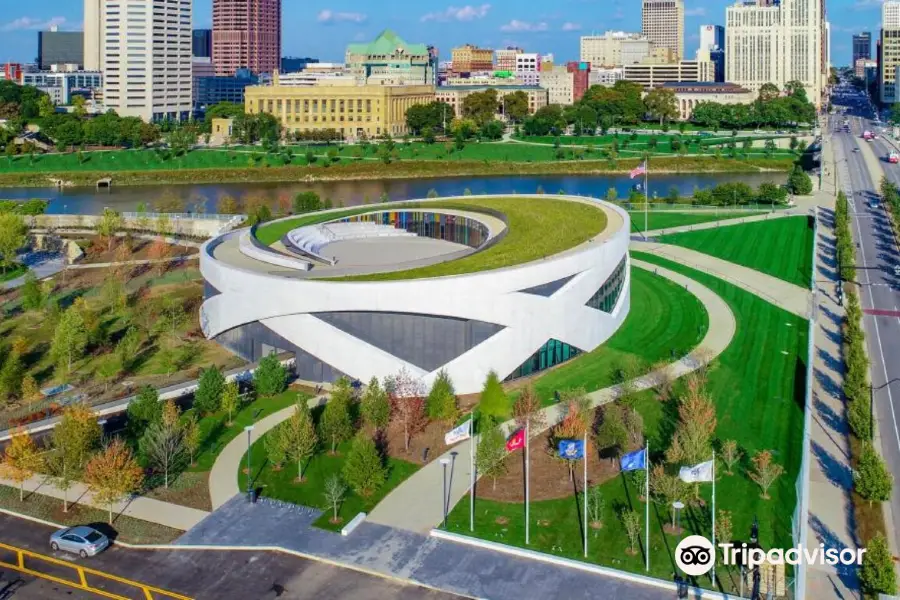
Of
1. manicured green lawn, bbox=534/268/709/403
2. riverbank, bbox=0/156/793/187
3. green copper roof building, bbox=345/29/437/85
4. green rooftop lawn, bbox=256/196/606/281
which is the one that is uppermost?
green copper roof building, bbox=345/29/437/85

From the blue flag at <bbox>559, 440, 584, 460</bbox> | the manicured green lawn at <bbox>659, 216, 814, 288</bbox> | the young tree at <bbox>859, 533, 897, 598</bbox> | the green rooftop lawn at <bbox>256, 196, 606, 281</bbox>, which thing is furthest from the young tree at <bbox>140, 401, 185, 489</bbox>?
the manicured green lawn at <bbox>659, 216, 814, 288</bbox>

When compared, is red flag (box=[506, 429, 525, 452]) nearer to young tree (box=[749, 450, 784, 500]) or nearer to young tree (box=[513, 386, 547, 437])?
young tree (box=[513, 386, 547, 437])

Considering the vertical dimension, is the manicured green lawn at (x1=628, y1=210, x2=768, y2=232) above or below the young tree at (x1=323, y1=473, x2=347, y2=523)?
above

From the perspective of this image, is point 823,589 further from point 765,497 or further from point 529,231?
point 529,231

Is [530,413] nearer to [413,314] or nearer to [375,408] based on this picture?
[375,408]

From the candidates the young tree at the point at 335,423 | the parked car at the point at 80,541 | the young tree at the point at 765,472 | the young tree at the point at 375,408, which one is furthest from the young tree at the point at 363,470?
the young tree at the point at 765,472

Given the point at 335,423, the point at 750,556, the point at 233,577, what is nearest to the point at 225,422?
the point at 335,423

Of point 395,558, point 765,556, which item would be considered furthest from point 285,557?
point 765,556
